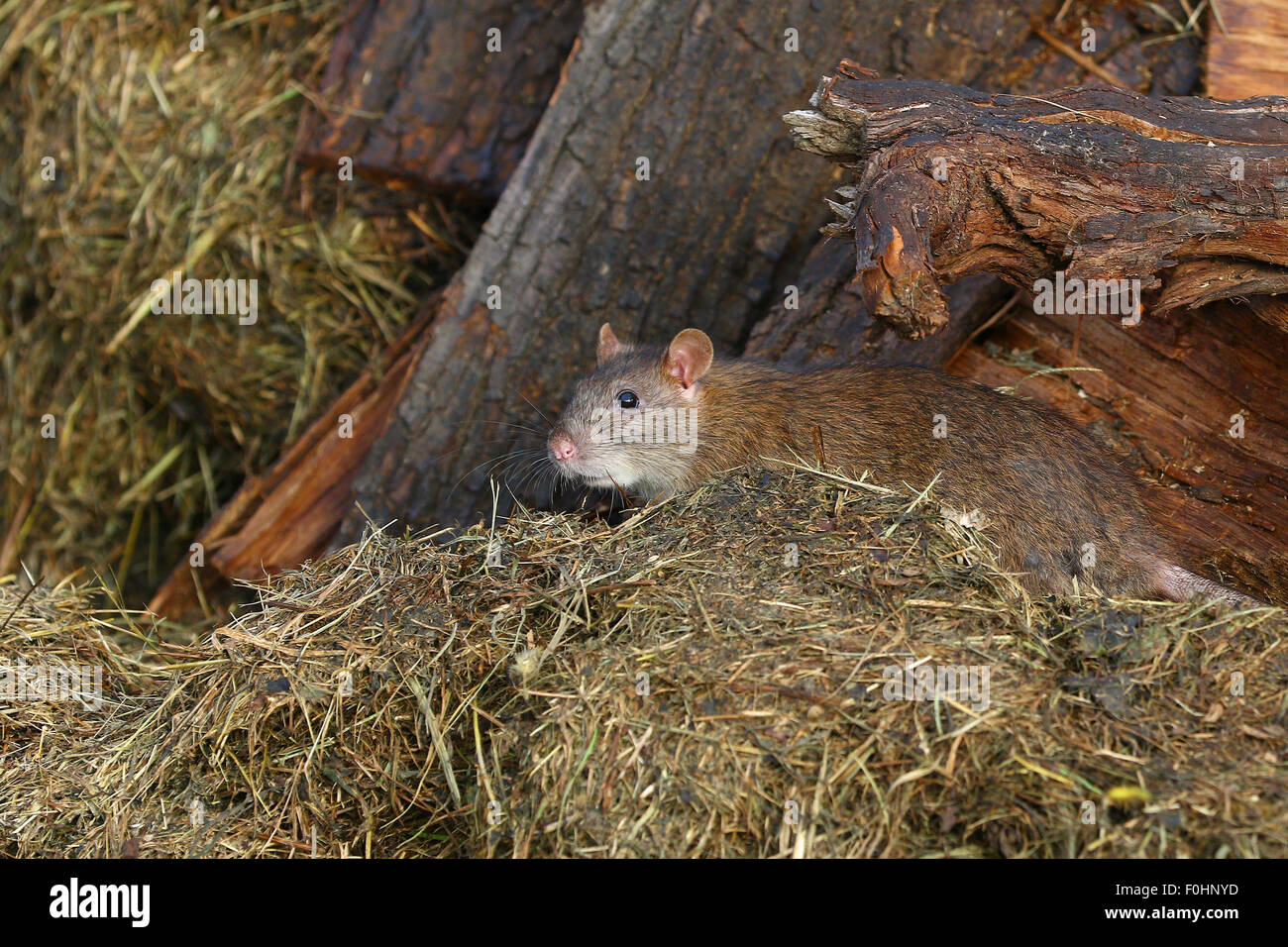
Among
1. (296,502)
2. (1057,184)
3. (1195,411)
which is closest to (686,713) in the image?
(1057,184)

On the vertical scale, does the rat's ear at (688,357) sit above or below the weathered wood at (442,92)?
below

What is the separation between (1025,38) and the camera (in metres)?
6.10

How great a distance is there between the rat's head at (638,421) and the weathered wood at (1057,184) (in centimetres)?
138

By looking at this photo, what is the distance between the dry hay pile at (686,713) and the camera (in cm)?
321

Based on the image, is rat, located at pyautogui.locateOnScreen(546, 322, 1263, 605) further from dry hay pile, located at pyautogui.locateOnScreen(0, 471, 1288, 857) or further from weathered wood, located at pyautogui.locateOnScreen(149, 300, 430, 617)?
weathered wood, located at pyautogui.locateOnScreen(149, 300, 430, 617)

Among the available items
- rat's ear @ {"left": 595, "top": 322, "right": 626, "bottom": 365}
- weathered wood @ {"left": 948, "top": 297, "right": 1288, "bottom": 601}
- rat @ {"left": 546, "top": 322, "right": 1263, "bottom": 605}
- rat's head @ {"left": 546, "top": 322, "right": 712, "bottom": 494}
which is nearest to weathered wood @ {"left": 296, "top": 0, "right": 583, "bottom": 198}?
rat's ear @ {"left": 595, "top": 322, "right": 626, "bottom": 365}

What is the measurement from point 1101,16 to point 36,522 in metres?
6.95

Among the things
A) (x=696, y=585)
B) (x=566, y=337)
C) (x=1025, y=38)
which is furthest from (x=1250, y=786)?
(x=1025, y=38)

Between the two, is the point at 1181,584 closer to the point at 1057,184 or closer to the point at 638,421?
the point at 1057,184

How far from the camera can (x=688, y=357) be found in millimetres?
5375

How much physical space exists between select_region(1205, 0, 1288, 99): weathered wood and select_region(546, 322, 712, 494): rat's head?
2882 mm

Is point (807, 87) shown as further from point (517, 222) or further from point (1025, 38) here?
point (517, 222)

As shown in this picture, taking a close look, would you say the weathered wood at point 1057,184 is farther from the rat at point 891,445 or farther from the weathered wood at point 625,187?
the weathered wood at point 625,187

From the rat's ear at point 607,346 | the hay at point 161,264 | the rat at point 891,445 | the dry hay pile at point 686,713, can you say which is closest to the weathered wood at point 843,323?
the rat at point 891,445
